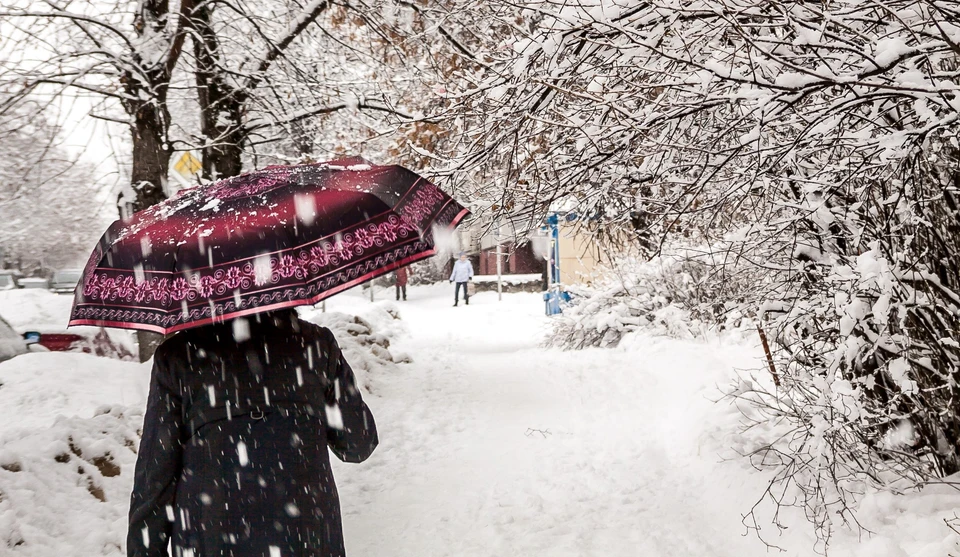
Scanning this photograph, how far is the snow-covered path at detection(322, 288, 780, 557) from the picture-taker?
4594 millimetres

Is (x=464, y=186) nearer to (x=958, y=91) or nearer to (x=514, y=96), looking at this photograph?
(x=514, y=96)

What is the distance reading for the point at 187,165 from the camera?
8500 millimetres

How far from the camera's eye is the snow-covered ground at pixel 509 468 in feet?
13.0

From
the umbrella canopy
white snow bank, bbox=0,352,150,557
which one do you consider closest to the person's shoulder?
the umbrella canopy

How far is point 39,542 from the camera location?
372 cm

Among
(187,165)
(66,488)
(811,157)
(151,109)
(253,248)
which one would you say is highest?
(151,109)

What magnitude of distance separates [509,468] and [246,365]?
4246 millimetres

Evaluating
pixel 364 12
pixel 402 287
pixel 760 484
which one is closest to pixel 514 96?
pixel 760 484

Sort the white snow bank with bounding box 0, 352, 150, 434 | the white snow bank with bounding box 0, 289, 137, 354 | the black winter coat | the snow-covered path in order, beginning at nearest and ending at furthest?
the black winter coat < the snow-covered path < the white snow bank with bounding box 0, 352, 150, 434 < the white snow bank with bounding box 0, 289, 137, 354

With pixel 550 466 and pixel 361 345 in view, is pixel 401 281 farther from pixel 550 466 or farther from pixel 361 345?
pixel 550 466

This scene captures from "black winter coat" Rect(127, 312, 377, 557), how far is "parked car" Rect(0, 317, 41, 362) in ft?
28.4

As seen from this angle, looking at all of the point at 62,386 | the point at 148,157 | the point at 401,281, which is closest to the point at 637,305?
the point at 148,157

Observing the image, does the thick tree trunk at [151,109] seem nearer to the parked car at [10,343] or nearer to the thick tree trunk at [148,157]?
the thick tree trunk at [148,157]

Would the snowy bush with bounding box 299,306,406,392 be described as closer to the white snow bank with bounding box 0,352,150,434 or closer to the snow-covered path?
the snow-covered path
